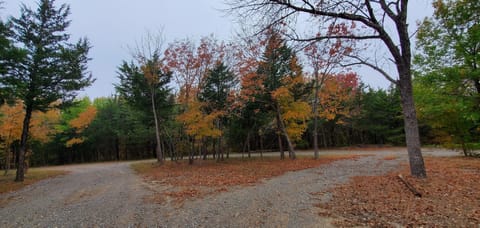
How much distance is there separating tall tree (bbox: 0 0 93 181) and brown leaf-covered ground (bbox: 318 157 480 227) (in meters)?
15.0

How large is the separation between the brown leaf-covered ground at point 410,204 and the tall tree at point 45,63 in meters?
15.0

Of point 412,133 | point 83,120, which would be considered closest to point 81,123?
point 83,120

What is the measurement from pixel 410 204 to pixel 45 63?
56.1ft

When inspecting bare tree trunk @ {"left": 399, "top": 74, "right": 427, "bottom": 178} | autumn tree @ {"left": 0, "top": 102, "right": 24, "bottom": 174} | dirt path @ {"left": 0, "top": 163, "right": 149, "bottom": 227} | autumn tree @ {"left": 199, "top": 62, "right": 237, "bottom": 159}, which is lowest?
dirt path @ {"left": 0, "top": 163, "right": 149, "bottom": 227}

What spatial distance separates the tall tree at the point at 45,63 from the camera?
11.9 metres

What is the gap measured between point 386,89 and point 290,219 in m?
33.0

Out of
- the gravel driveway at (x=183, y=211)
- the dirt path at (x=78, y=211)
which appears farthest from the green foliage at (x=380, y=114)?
the dirt path at (x=78, y=211)

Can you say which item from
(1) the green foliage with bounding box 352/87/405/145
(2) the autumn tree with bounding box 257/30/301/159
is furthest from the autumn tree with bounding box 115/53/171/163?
(1) the green foliage with bounding box 352/87/405/145

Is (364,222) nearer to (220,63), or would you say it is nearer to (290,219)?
(290,219)

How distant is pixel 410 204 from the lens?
168 inches

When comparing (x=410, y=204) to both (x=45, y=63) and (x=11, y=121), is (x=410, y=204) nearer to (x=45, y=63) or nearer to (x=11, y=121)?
(x=45, y=63)

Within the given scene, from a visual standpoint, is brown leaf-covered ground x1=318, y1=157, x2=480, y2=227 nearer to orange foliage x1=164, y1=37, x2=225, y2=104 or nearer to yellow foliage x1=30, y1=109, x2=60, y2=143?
orange foliage x1=164, y1=37, x2=225, y2=104

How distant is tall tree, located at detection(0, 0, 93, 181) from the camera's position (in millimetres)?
11859

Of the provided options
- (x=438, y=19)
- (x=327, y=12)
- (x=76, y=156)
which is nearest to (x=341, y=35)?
(x=327, y=12)
